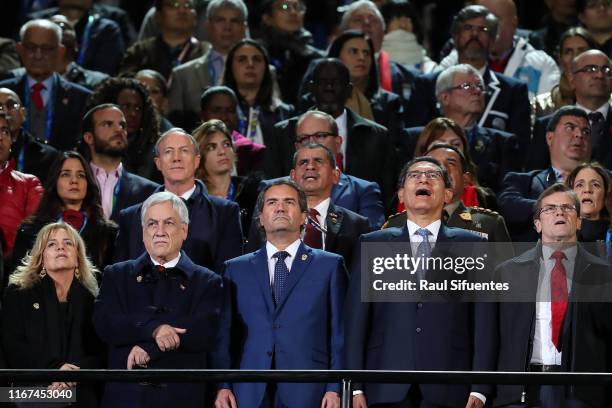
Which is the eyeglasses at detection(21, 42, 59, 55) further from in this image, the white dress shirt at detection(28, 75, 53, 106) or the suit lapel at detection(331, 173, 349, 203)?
the suit lapel at detection(331, 173, 349, 203)

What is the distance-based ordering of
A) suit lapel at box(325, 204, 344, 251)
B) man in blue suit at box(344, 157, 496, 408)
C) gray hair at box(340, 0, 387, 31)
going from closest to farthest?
man in blue suit at box(344, 157, 496, 408), suit lapel at box(325, 204, 344, 251), gray hair at box(340, 0, 387, 31)

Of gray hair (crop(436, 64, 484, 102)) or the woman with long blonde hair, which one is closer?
the woman with long blonde hair

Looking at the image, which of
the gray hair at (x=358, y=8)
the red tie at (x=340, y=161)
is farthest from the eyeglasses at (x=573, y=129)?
the gray hair at (x=358, y=8)

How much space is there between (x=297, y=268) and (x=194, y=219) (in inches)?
41.0

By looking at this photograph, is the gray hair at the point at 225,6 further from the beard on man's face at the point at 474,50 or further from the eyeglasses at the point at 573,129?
the eyeglasses at the point at 573,129

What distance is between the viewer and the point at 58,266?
24.5 ft

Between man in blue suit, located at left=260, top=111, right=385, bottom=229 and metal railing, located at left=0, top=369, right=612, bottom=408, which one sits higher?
man in blue suit, located at left=260, top=111, right=385, bottom=229

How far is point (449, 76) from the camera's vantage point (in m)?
9.86

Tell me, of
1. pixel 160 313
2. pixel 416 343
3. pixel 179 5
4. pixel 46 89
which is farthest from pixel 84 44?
pixel 416 343

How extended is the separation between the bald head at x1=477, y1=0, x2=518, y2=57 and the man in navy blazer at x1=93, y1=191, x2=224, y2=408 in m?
4.79

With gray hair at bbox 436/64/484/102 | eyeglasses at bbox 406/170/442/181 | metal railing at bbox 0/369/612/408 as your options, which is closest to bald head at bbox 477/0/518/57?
gray hair at bbox 436/64/484/102

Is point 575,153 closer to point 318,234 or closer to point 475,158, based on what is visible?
point 475,158

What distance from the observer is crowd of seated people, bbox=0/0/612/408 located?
685cm

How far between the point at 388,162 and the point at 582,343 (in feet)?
9.79
